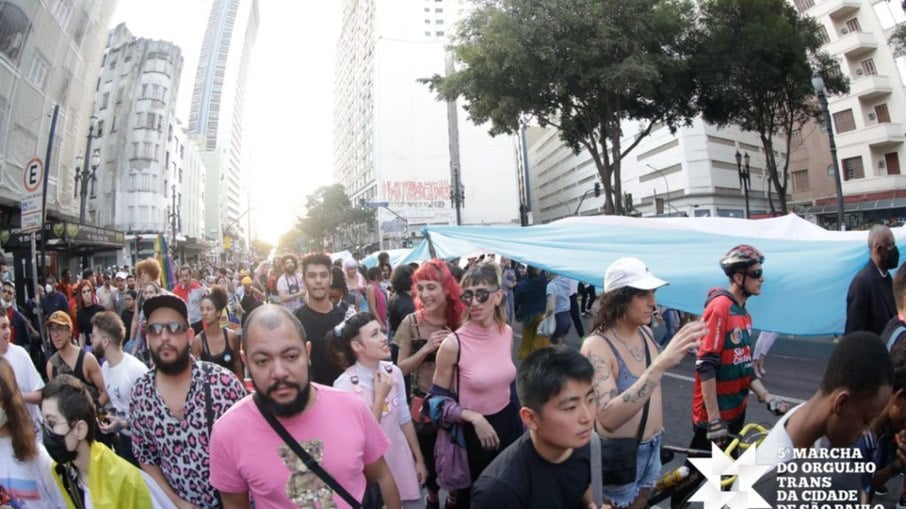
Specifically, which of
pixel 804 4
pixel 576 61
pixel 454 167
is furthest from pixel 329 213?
pixel 576 61

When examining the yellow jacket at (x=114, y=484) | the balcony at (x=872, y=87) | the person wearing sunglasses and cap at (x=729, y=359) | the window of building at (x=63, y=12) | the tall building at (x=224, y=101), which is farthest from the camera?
the tall building at (x=224, y=101)

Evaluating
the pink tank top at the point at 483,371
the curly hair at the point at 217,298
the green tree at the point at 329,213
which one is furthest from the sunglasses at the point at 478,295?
the green tree at the point at 329,213

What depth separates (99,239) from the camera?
19203 millimetres

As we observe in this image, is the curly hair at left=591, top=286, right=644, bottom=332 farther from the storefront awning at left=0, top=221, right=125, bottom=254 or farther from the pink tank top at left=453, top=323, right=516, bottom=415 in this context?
the storefront awning at left=0, top=221, right=125, bottom=254

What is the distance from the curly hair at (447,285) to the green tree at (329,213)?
67.3 meters

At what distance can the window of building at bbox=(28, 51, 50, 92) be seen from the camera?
1862 cm

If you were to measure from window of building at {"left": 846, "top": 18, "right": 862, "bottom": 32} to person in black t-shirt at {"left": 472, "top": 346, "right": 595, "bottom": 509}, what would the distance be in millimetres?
47637

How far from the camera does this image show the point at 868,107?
1468 inches

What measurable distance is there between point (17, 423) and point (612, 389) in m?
2.81

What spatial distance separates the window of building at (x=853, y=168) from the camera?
37.8 m

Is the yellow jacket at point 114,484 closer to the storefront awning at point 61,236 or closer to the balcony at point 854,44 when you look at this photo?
the storefront awning at point 61,236

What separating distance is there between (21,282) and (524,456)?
1539 cm

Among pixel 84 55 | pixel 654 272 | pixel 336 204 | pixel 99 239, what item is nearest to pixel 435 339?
pixel 654 272

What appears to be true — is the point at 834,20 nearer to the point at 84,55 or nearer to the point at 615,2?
the point at 615,2
